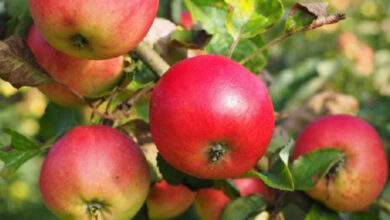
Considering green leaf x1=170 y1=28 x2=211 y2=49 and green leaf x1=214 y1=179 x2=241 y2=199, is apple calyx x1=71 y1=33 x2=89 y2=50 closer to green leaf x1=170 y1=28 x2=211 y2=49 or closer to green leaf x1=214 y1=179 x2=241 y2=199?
green leaf x1=170 y1=28 x2=211 y2=49

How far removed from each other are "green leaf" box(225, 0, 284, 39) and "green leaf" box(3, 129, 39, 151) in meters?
0.40

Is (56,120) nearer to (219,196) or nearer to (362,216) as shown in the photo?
(219,196)

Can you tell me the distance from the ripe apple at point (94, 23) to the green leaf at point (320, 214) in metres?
0.50

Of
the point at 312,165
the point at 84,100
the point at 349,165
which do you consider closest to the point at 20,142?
the point at 84,100

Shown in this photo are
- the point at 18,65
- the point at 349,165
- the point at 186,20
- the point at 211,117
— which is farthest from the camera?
the point at 186,20

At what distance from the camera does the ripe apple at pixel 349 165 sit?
118 centimetres

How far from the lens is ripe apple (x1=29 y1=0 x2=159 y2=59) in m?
0.87

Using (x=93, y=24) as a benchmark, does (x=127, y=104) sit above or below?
below

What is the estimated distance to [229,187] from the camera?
1147 millimetres

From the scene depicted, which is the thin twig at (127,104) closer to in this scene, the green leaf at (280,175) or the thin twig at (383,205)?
the green leaf at (280,175)

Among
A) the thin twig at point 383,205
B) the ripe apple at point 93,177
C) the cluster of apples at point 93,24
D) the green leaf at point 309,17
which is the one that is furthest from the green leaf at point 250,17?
the thin twig at point 383,205

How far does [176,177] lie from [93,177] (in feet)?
0.62

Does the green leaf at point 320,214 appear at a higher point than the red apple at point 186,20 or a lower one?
lower

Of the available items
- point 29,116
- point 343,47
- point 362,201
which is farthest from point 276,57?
point 362,201
